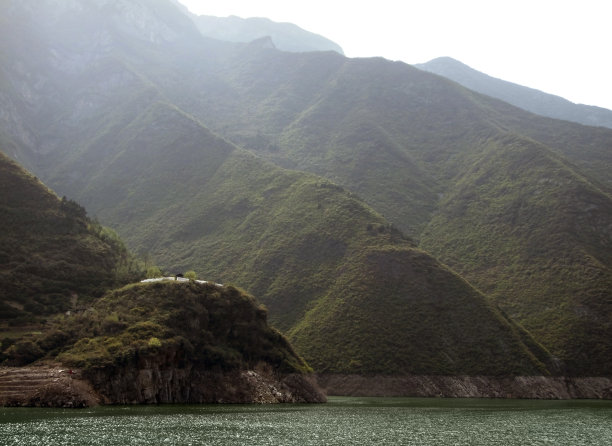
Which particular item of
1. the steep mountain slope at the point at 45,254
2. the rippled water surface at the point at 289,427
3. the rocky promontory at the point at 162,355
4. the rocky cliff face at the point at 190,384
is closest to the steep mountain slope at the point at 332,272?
the rocky cliff face at the point at 190,384

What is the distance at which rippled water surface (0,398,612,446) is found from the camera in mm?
47125

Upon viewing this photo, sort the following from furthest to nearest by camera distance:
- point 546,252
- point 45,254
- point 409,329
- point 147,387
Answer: point 546,252 → point 409,329 → point 45,254 → point 147,387

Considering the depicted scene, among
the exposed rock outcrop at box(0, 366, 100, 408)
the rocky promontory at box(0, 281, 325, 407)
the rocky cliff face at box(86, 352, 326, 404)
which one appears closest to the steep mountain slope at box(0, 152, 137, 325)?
the rocky promontory at box(0, 281, 325, 407)

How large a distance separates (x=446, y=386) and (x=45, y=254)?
80.2m

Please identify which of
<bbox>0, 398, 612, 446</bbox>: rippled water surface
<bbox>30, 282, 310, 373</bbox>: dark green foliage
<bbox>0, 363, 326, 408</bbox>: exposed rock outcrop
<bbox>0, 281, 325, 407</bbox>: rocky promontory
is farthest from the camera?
<bbox>30, 282, 310, 373</bbox>: dark green foliage

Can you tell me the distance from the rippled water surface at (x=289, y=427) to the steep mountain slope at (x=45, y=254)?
30.6 meters

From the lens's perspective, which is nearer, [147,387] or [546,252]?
[147,387]

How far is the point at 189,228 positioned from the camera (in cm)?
19175

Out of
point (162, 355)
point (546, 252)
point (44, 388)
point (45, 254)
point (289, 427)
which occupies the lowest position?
point (44, 388)

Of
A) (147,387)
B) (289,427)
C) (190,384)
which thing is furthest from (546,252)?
(289,427)

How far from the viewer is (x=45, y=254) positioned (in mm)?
103438

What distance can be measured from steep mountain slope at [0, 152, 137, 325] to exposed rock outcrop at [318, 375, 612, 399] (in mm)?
47644

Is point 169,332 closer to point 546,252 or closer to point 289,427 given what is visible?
→ point 289,427

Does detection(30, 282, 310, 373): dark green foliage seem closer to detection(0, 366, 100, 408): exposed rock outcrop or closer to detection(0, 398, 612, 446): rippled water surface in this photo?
detection(0, 366, 100, 408): exposed rock outcrop
